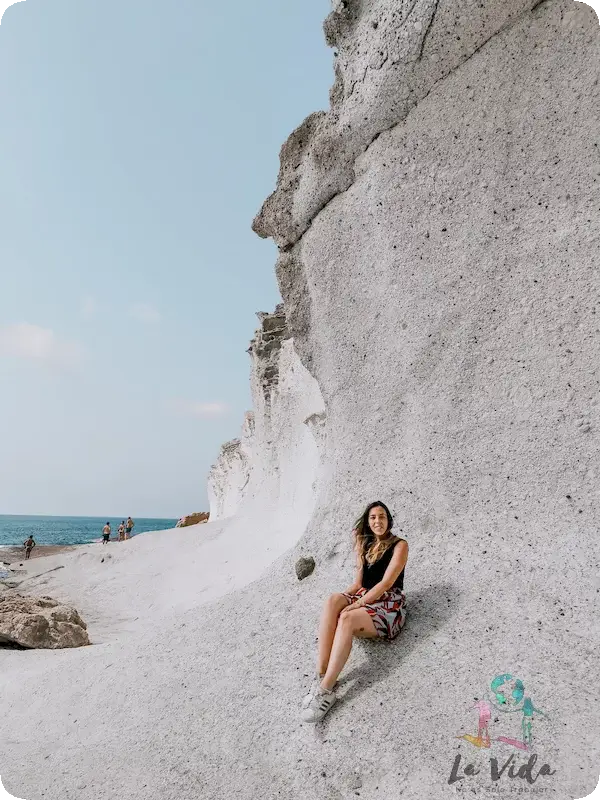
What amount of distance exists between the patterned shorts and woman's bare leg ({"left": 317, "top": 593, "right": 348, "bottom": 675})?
0.34ft

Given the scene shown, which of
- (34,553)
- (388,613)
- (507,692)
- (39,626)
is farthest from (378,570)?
(34,553)

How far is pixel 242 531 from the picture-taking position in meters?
11.4

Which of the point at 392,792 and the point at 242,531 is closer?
the point at 392,792

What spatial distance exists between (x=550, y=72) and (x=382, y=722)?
4.29 metres

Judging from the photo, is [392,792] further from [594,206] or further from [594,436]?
[594,206]

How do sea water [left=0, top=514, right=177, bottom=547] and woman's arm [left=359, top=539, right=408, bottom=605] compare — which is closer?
woman's arm [left=359, top=539, right=408, bottom=605]

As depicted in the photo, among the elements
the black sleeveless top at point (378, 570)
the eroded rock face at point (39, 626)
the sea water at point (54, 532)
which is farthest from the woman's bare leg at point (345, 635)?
the sea water at point (54, 532)

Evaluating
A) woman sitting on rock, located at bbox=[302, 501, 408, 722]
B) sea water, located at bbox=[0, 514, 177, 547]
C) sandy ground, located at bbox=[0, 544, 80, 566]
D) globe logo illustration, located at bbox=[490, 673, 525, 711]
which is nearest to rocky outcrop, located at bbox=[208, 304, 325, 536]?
woman sitting on rock, located at bbox=[302, 501, 408, 722]

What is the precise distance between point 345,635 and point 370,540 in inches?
28.8

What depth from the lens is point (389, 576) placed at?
3.13 meters

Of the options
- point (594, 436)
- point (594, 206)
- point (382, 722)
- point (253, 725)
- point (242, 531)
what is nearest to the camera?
point (382, 722)

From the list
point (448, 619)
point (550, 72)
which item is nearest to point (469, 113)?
point (550, 72)

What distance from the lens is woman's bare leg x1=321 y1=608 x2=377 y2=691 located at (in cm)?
287

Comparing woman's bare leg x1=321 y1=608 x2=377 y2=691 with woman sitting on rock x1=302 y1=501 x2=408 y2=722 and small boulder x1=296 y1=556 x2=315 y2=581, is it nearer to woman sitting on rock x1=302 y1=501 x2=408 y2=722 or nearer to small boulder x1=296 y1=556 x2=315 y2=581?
woman sitting on rock x1=302 y1=501 x2=408 y2=722
